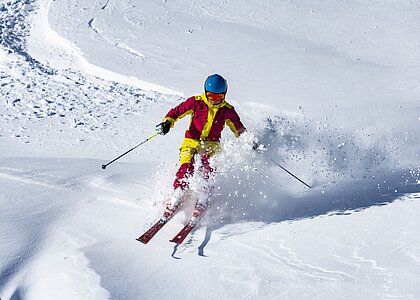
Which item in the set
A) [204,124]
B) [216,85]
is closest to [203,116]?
[204,124]

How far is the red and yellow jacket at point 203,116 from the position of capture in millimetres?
6250

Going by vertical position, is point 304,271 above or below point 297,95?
below

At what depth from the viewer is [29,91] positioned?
919 centimetres

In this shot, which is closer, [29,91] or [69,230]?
[69,230]

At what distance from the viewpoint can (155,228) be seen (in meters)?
5.06

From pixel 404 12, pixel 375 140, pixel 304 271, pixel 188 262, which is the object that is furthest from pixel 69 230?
pixel 404 12

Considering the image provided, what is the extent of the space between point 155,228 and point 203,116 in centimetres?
171

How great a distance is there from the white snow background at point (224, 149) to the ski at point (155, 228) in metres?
0.06

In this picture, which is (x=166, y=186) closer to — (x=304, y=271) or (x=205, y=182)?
(x=205, y=182)

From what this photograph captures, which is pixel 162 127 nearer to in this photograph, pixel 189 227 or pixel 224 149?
pixel 224 149

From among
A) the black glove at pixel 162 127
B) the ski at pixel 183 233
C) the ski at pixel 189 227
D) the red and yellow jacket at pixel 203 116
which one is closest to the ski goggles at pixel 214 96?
the red and yellow jacket at pixel 203 116

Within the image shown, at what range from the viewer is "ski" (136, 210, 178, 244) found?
15.8ft

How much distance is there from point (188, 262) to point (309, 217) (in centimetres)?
154

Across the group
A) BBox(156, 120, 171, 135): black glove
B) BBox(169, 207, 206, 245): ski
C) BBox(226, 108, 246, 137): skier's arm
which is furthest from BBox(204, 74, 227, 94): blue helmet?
BBox(169, 207, 206, 245): ski
